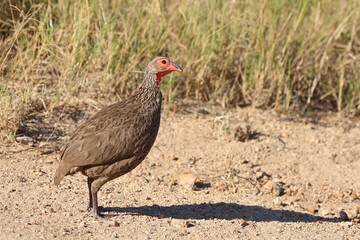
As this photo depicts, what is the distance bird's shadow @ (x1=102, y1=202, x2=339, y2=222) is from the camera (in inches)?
206

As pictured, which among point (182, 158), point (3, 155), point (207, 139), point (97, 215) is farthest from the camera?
point (207, 139)

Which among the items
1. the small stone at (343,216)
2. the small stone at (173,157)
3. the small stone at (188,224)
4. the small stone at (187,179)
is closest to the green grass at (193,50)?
the small stone at (173,157)

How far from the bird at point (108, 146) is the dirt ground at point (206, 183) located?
0.39 metres

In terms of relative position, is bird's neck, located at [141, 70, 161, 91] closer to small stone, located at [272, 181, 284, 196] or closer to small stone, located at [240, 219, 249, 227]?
small stone, located at [240, 219, 249, 227]

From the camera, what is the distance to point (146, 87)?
525 cm

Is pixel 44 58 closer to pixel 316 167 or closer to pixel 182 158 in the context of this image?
pixel 182 158

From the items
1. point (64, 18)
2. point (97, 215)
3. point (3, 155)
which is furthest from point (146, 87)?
point (64, 18)

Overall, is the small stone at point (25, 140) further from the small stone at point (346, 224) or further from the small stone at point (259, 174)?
the small stone at point (346, 224)

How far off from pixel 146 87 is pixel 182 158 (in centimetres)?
148

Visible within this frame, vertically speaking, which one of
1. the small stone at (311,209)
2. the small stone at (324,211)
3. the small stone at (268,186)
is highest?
the small stone at (268,186)

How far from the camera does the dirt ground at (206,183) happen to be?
483 cm

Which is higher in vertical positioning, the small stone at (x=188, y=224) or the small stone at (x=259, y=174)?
the small stone at (x=188, y=224)

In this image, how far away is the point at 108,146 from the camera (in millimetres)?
4762

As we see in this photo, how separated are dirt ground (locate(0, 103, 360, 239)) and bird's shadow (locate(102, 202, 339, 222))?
11 millimetres
